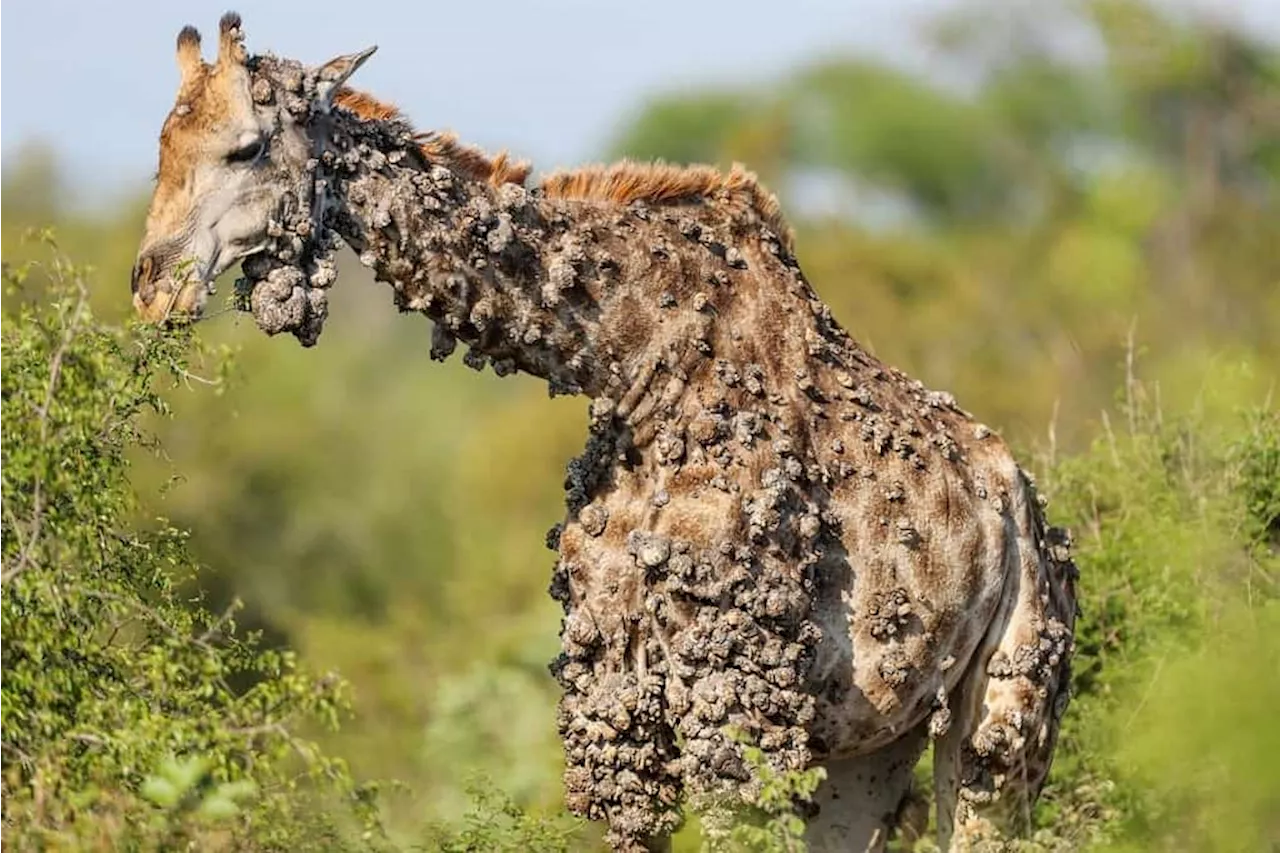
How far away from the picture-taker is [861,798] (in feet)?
35.5

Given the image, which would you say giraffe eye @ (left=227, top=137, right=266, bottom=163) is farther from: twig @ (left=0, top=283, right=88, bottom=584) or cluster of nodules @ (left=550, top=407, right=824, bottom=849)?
cluster of nodules @ (left=550, top=407, right=824, bottom=849)

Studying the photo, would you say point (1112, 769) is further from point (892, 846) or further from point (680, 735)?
point (680, 735)

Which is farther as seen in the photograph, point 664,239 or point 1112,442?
point 1112,442

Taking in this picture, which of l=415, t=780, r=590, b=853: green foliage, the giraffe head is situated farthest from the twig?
l=415, t=780, r=590, b=853: green foliage

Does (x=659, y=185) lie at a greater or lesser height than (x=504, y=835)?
greater

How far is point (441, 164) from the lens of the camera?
31.1ft

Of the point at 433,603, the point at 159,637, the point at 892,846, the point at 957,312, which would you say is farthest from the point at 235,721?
the point at 957,312

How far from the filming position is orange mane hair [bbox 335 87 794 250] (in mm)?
9531

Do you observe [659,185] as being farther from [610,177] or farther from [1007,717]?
[1007,717]

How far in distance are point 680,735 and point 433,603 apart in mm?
29838

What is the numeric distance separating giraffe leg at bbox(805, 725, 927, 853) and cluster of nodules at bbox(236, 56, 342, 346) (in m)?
3.36

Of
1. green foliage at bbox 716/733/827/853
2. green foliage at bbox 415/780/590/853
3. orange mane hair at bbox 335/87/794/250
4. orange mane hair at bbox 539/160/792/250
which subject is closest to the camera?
green foliage at bbox 716/733/827/853

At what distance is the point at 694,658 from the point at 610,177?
2.11 meters

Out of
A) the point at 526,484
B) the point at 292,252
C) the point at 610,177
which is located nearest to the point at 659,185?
the point at 610,177
